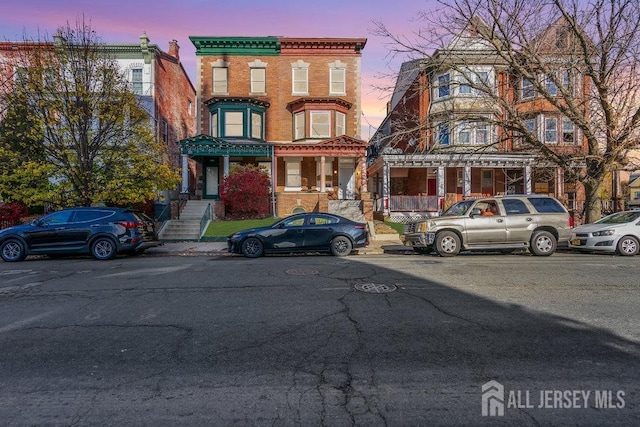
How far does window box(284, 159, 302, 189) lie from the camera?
942 inches

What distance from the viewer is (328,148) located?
21797 millimetres

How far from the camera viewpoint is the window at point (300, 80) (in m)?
24.4

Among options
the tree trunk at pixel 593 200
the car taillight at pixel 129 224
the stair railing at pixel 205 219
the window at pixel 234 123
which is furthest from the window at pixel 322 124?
the tree trunk at pixel 593 200

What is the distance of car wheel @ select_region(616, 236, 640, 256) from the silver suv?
1.46 metres

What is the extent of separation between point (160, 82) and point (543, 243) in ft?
82.0

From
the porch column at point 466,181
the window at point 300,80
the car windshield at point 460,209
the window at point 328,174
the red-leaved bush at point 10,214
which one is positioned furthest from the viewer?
the window at point 300,80

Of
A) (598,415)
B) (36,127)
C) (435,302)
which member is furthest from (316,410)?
(36,127)

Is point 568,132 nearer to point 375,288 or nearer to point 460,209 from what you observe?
point 460,209

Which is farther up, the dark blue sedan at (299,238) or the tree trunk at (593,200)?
the tree trunk at (593,200)

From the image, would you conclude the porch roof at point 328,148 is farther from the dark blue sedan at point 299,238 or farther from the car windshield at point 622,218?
Result: the car windshield at point 622,218

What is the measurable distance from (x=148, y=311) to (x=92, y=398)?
2.47 m

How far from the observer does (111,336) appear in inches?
174

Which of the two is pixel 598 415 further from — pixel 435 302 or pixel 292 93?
pixel 292 93

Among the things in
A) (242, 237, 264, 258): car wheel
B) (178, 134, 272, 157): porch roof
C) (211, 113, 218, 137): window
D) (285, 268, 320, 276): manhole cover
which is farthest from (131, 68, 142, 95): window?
(285, 268, 320, 276): manhole cover
